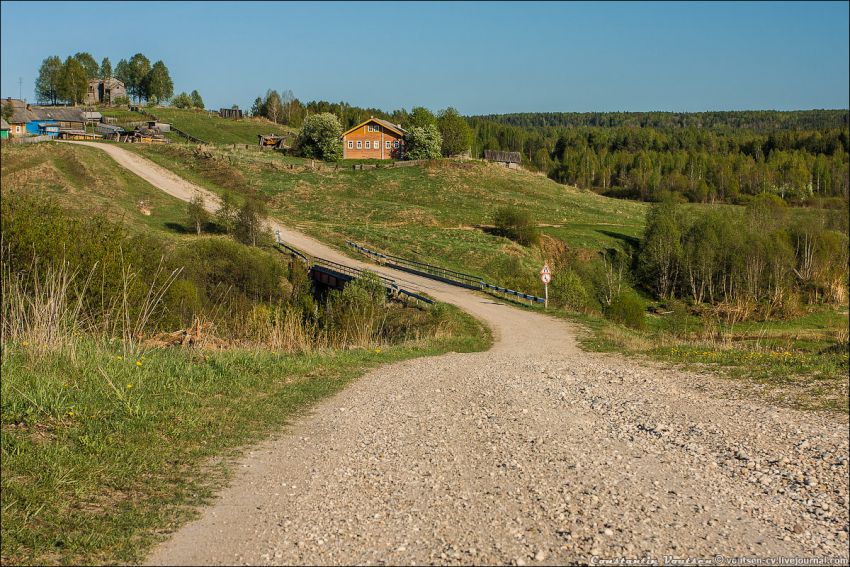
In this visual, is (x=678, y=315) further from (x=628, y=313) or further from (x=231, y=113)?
(x=231, y=113)

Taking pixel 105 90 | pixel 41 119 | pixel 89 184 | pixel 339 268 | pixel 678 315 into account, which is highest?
pixel 105 90

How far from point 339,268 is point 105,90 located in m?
128

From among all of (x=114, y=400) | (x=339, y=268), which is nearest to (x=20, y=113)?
(x=339, y=268)

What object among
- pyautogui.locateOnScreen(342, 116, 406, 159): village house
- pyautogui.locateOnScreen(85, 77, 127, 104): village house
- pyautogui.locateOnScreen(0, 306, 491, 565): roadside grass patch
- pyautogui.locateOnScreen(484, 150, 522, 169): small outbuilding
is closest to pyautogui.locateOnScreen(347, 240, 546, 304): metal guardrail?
pyautogui.locateOnScreen(0, 306, 491, 565): roadside grass patch

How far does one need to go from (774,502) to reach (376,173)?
80060 mm

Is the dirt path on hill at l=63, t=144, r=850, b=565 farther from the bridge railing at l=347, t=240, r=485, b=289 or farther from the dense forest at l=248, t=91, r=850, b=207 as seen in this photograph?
the dense forest at l=248, t=91, r=850, b=207

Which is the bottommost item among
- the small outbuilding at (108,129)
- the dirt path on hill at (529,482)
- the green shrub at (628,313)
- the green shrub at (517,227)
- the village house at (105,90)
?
the green shrub at (628,313)

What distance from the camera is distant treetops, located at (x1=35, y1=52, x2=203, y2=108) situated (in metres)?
133

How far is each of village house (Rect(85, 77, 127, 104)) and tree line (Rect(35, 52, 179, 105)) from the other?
1811mm

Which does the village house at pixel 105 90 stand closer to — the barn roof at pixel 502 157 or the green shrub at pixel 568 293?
the barn roof at pixel 502 157

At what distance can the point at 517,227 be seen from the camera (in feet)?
195

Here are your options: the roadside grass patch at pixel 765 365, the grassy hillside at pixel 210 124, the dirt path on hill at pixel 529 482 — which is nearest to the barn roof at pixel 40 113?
the grassy hillside at pixel 210 124

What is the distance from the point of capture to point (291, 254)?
4525cm

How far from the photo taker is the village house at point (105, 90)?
481ft
